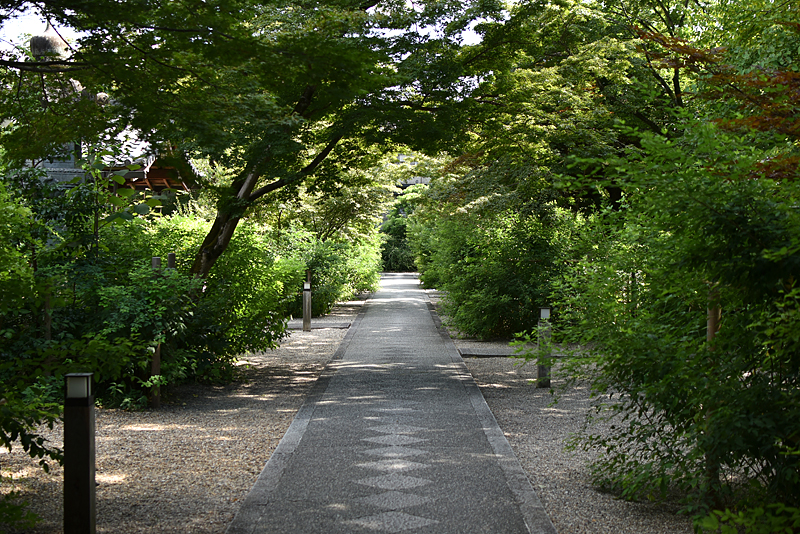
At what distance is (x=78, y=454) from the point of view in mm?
3551

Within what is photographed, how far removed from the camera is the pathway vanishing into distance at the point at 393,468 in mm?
4070

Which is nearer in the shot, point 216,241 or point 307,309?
point 216,241

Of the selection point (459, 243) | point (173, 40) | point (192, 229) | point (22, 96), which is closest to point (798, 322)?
point (173, 40)

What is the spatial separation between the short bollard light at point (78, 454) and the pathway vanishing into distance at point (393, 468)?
826 millimetres

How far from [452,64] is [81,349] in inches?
258

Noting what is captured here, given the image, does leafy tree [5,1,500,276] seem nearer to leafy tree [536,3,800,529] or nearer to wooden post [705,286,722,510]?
leafy tree [536,3,800,529]

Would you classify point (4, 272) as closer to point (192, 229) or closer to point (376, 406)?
point (376, 406)

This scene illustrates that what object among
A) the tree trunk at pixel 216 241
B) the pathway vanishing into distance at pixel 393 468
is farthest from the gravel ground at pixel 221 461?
the tree trunk at pixel 216 241

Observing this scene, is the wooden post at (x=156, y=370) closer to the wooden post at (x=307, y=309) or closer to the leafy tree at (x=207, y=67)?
the leafy tree at (x=207, y=67)

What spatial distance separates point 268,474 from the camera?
502 cm

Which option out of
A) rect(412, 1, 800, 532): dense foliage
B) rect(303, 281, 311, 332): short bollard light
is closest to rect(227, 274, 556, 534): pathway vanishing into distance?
rect(412, 1, 800, 532): dense foliage

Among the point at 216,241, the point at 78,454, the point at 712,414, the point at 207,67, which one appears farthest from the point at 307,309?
the point at 712,414

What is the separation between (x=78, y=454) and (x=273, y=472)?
178 cm

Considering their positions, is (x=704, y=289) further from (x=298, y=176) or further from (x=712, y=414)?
(x=298, y=176)
